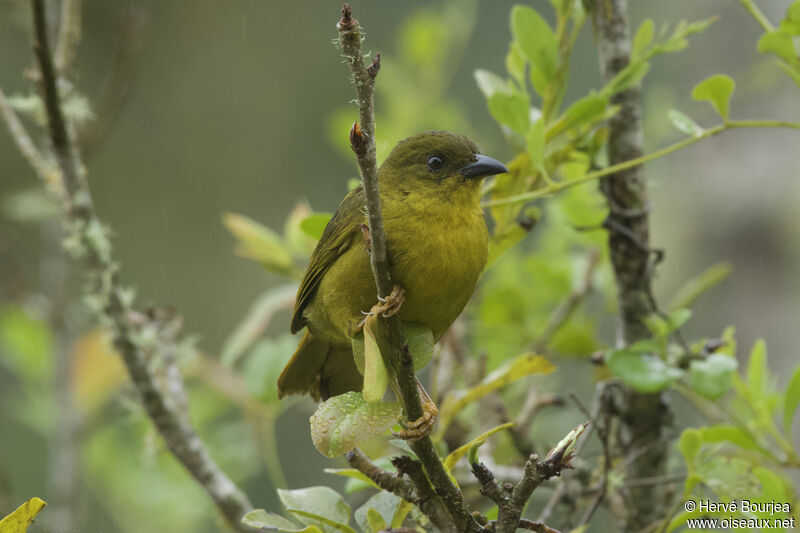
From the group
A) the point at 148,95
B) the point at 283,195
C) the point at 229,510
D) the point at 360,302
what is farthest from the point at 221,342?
the point at 360,302

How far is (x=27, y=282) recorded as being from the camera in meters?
4.14

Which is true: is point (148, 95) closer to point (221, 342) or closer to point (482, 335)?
point (221, 342)

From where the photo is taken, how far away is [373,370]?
159 cm

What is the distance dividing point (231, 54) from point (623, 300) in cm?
748

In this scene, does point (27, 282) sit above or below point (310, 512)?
above

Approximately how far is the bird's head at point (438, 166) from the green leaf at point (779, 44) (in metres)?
0.68

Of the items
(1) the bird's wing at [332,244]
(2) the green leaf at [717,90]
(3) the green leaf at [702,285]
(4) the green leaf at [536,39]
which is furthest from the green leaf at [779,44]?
(1) the bird's wing at [332,244]

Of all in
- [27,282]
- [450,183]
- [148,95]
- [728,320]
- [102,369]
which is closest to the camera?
[450,183]

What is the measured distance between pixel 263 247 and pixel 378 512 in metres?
1.19

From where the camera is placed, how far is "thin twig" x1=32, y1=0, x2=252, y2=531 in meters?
2.48

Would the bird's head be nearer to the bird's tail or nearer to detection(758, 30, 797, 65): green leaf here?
the bird's tail

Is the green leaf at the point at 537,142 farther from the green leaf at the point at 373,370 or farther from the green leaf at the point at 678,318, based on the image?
the green leaf at the point at 373,370

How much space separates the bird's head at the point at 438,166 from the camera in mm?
2346
